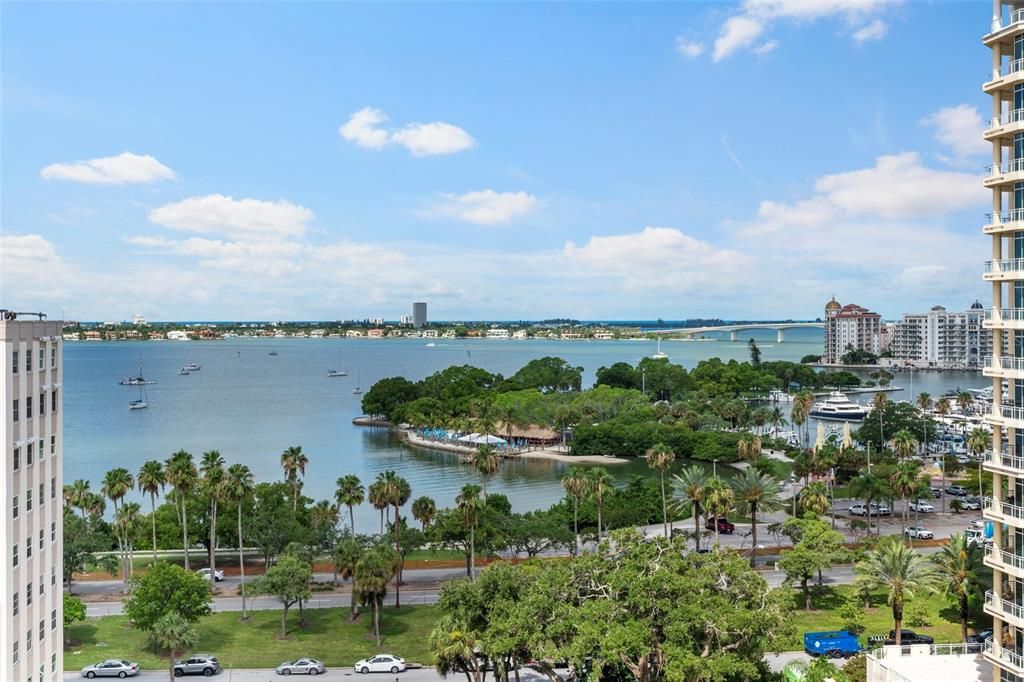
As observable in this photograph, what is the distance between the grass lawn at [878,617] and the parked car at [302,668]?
74.1 feet

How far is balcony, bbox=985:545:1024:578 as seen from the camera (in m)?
26.3

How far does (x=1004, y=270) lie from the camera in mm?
27438

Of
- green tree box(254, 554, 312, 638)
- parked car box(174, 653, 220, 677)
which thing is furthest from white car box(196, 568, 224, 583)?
parked car box(174, 653, 220, 677)

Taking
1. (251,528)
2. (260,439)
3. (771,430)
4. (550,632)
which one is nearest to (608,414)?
(771,430)

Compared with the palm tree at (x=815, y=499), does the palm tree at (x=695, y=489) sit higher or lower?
higher

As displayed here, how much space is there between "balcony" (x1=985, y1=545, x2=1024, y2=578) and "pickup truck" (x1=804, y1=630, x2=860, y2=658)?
13025 mm

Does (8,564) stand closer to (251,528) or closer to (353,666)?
(353,666)

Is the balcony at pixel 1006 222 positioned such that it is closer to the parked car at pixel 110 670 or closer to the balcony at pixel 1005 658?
the balcony at pixel 1005 658

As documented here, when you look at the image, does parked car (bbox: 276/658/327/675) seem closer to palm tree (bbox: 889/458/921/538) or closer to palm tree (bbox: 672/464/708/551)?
palm tree (bbox: 672/464/708/551)

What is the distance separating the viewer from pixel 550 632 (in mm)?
29625

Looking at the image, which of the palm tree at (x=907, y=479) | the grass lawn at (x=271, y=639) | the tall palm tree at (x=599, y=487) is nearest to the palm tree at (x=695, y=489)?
the tall palm tree at (x=599, y=487)

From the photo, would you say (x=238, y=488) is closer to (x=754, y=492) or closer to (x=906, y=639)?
(x=754, y=492)

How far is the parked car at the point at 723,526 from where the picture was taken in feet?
211

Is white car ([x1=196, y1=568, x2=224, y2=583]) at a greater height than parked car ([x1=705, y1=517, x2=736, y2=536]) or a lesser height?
lesser
